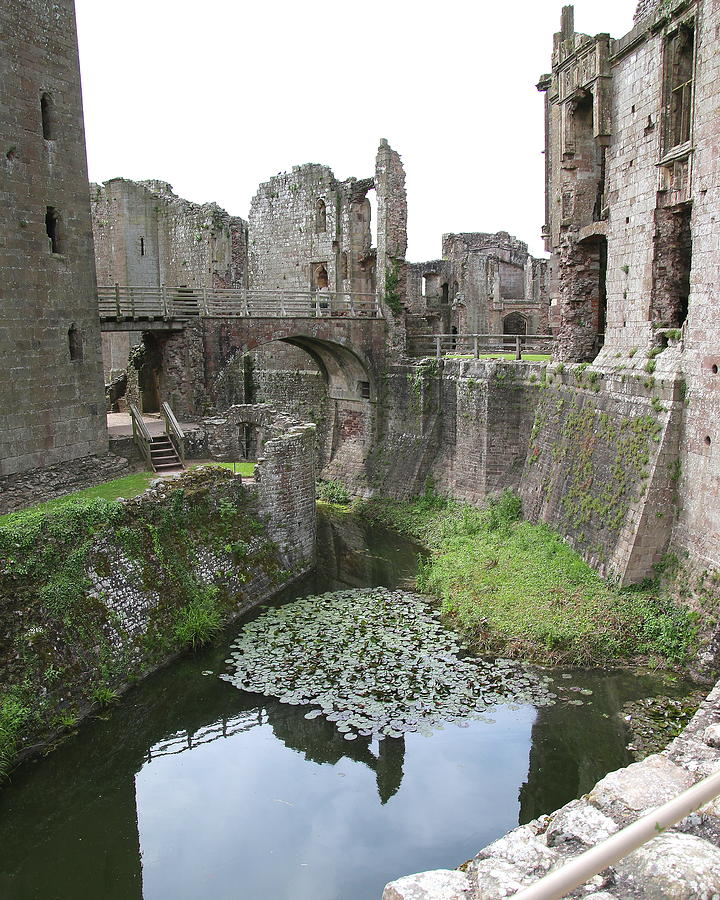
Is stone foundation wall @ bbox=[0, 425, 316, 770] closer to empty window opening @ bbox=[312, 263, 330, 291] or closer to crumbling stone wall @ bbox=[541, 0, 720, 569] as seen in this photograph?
crumbling stone wall @ bbox=[541, 0, 720, 569]

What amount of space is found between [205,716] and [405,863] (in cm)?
353

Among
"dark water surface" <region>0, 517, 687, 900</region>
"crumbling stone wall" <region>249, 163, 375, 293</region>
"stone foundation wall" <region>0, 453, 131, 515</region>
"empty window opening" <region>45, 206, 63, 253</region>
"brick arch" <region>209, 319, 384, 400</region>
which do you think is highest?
"crumbling stone wall" <region>249, 163, 375, 293</region>

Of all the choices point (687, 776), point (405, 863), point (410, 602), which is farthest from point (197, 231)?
point (687, 776)

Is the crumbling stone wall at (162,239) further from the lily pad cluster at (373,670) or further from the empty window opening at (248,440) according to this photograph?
the lily pad cluster at (373,670)

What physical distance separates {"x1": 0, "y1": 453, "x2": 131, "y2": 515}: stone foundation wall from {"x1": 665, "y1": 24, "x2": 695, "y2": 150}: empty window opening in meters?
11.1

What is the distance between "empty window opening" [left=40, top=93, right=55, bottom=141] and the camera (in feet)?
43.7

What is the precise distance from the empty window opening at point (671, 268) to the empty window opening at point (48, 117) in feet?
33.7

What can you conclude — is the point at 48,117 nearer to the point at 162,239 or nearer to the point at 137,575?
the point at 137,575

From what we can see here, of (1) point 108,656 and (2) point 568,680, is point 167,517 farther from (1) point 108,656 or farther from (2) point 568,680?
(2) point 568,680

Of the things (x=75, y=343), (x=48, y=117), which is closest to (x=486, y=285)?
(x=75, y=343)

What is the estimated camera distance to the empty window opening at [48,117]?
524 inches

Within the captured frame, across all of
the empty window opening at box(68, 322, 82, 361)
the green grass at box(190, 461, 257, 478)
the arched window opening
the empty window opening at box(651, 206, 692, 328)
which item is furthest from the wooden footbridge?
the arched window opening

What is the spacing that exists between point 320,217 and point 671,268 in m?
14.2

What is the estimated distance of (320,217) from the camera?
24250mm
